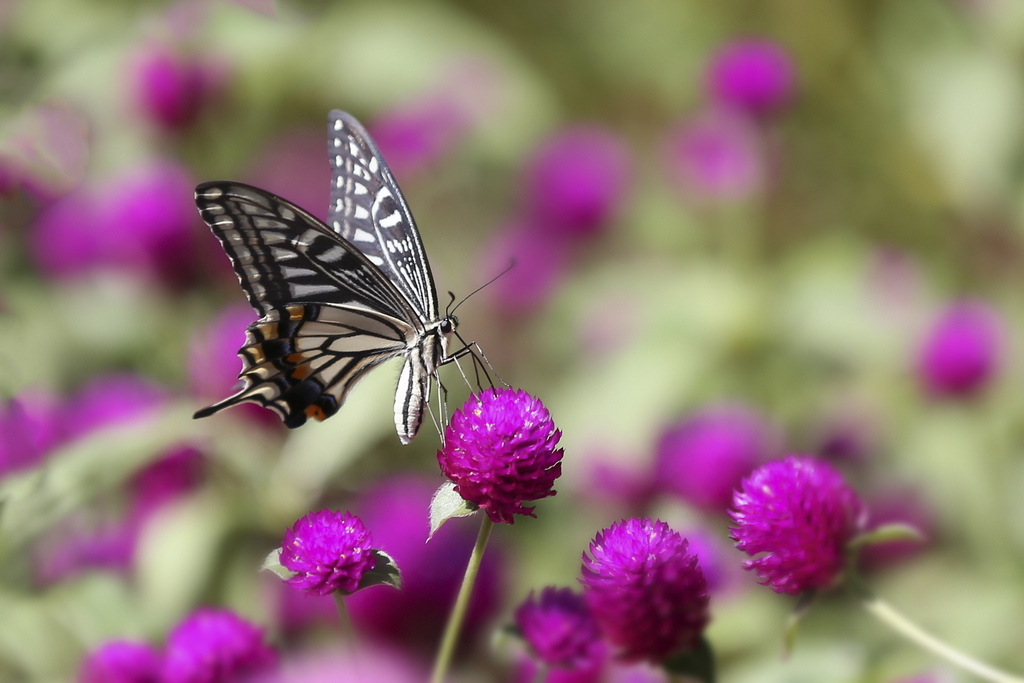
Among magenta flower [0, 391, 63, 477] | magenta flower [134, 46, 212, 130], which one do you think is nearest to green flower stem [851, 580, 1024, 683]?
magenta flower [0, 391, 63, 477]

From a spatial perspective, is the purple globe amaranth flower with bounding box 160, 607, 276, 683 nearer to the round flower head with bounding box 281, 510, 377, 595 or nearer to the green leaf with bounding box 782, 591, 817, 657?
the round flower head with bounding box 281, 510, 377, 595

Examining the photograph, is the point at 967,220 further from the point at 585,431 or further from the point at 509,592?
the point at 509,592

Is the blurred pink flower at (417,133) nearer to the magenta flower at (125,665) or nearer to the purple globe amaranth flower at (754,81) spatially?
the purple globe amaranth flower at (754,81)

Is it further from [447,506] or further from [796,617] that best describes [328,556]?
[796,617]

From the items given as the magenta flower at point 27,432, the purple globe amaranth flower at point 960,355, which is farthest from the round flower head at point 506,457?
the purple globe amaranth flower at point 960,355

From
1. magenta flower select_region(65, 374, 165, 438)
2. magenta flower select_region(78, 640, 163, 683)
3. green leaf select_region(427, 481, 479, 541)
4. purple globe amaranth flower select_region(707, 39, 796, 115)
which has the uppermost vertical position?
purple globe amaranth flower select_region(707, 39, 796, 115)

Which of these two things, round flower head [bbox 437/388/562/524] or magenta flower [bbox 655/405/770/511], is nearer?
round flower head [bbox 437/388/562/524]

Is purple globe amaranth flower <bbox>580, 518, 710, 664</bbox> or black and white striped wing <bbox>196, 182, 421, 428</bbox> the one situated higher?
black and white striped wing <bbox>196, 182, 421, 428</bbox>
